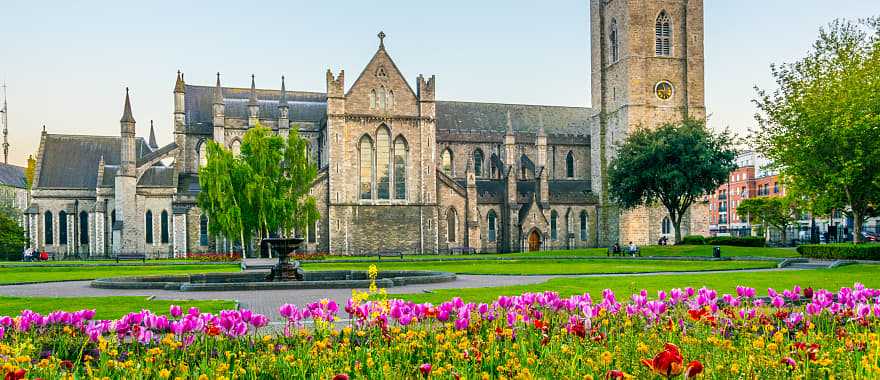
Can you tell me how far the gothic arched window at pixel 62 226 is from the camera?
67125 mm

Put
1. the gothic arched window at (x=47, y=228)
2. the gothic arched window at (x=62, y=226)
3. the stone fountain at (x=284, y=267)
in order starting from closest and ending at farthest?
the stone fountain at (x=284, y=267), the gothic arched window at (x=47, y=228), the gothic arched window at (x=62, y=226)

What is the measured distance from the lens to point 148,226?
63.8 metres

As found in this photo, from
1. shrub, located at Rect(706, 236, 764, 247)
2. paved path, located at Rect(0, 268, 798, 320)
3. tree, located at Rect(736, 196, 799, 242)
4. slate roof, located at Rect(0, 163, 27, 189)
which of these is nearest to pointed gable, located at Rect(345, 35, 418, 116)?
shrub, located at Rect(706, 236, 764, 247)

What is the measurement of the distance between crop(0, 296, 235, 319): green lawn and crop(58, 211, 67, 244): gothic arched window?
50.2 metres

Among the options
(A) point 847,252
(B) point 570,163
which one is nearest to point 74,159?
(B) point 570,163

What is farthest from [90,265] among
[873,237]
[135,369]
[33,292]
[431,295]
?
[873,237]

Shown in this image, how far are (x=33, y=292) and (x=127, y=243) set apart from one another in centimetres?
3952

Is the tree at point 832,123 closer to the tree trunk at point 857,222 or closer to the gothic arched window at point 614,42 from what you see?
the tree trunk at point 857,222

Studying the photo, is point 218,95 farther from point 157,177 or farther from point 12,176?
point 12,176

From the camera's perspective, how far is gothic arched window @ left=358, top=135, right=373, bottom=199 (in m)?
63.5

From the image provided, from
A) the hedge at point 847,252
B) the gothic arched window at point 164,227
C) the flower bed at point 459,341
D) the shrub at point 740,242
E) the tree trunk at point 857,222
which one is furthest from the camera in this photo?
the gothic arched window at point 164,227

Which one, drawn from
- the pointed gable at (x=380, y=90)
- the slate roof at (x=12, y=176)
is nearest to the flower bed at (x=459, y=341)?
the pointed gable at (x=380, y=90)

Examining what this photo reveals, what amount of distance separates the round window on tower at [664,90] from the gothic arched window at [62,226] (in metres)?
53.6

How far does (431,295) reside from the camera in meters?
20.8
